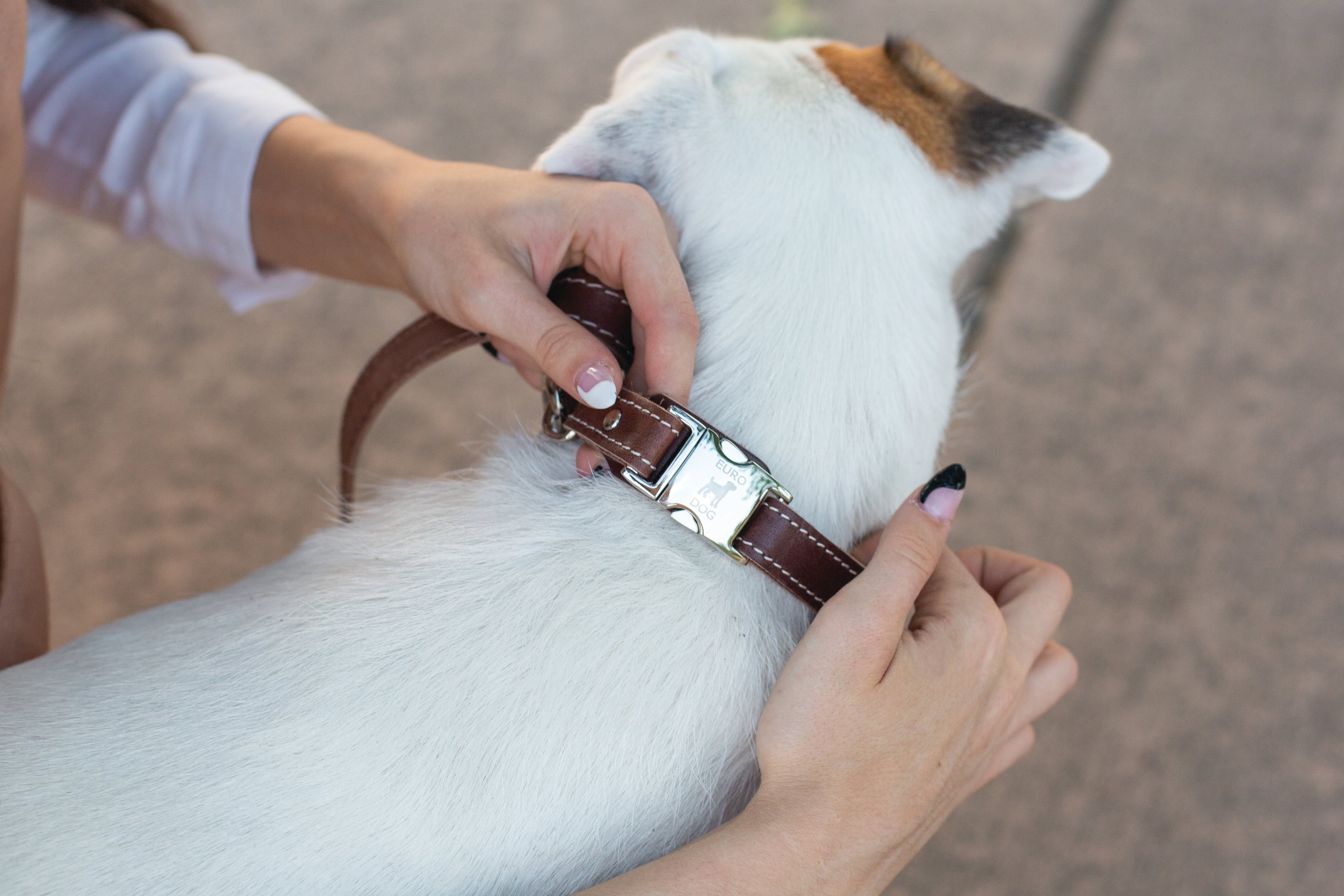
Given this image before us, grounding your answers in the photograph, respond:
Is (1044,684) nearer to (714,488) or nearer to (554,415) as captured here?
(714,488)

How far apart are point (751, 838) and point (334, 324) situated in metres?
1.64

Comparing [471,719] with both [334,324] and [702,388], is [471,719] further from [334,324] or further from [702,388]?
[334,324]

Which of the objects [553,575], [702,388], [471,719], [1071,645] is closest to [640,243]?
[702,388]

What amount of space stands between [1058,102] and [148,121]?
6.60 feet

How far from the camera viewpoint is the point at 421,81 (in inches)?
87.7

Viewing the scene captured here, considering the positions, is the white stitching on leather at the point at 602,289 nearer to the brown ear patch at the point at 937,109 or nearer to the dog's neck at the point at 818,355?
the dog's neck at the point at 818,355

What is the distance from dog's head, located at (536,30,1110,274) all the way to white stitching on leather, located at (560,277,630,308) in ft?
0.33

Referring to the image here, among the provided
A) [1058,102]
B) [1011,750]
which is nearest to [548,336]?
[1011,750]

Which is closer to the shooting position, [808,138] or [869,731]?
[869,731]

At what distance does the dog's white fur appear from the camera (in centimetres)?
73

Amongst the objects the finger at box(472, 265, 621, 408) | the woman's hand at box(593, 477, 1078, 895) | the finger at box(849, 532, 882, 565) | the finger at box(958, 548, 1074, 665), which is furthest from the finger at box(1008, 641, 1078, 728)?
the finger at box(472, 265, 621, 408)

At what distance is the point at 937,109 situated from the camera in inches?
39.3

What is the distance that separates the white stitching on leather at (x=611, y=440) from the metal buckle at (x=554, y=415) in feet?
0.14

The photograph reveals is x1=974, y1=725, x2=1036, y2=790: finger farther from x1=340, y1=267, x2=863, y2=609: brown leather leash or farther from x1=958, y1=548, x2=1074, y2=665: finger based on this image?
x1=340, y1=267, x2=863, y2=609: brown leather leash
